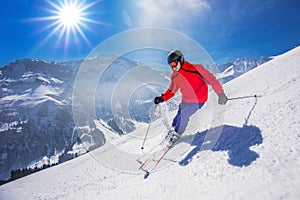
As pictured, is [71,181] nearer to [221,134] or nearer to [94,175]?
[94,175]

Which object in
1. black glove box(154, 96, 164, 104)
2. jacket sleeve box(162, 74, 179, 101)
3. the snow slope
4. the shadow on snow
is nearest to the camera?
the snow slope

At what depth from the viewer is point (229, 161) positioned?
4.45 meters

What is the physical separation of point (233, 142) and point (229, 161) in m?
0.83

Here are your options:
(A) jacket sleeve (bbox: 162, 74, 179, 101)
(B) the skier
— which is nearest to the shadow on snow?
(B) the skier

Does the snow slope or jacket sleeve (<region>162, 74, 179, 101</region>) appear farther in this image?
jacket sleeve (<region>162, 74, 179, 101</region>)

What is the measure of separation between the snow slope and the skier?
2.20ft

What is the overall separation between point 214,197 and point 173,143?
11.9 ft

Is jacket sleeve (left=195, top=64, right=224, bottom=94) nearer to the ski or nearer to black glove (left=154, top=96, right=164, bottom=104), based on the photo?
black glove (left=154, top=96, right=164, bottom=104)

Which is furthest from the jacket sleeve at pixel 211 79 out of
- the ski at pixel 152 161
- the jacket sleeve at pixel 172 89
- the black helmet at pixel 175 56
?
the ski at pixel 152 161

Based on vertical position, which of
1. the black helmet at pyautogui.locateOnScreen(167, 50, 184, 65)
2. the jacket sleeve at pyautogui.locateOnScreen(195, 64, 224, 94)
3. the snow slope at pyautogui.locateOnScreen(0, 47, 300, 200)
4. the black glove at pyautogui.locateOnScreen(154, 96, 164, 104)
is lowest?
the snow slope at pyautogui.locateOnScreen(0, 47, 300, 200)

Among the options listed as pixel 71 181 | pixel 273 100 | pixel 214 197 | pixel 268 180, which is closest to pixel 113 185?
pixel 71 181

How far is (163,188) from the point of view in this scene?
482 cm

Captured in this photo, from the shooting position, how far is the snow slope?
3500 mm

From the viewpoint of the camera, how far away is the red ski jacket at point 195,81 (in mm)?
6789
